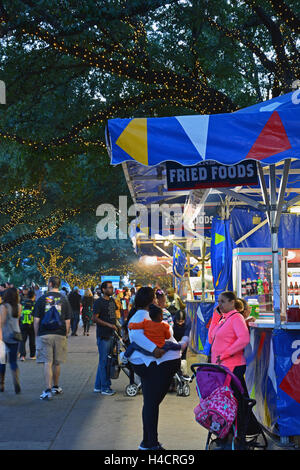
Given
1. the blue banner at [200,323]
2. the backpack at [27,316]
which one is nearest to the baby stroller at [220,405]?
the blue banner at [200,323]

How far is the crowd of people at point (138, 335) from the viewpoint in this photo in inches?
271

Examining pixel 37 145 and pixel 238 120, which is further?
pixel 37 145

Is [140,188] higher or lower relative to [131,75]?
lower

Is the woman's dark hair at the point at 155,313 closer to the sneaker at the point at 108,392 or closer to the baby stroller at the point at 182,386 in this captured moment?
the baby stroller at the point at 182,386

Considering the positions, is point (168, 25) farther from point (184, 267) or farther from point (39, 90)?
point (184, 267)

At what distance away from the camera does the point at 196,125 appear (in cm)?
675

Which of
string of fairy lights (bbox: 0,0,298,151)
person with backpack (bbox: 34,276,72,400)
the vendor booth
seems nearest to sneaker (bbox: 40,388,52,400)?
person with backpack (bbox: 34,276,72,400)

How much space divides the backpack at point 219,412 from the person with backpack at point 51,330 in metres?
5.09

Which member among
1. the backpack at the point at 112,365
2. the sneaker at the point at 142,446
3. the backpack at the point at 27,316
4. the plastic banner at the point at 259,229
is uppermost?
the plastic banner at the point at 259,229

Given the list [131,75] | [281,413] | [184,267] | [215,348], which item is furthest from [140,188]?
[184,267]

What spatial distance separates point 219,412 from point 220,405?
0.07 metres

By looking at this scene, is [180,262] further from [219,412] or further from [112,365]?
[219,412]

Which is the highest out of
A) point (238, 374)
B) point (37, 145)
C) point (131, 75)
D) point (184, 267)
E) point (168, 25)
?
point (168, 25)

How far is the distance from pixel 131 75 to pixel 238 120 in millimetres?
7883
